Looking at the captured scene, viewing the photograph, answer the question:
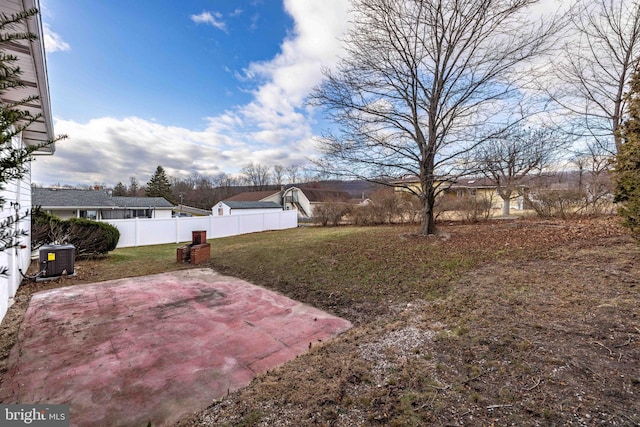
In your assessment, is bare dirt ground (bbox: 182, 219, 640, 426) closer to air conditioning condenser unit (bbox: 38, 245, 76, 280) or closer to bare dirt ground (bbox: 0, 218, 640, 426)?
bare dirt ground (bbox: 0, 218, 640, 426)

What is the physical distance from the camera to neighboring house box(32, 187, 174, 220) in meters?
19.1

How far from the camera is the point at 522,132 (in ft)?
24.3

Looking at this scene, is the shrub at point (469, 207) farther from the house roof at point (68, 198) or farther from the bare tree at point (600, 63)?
the house roof at point (68, 198)

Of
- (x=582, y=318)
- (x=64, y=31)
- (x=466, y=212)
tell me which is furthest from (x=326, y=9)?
(x=466, y=212)

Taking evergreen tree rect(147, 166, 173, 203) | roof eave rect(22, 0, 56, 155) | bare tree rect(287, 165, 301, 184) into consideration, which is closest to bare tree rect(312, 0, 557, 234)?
bare tree rect(287, 165, 301, 184)

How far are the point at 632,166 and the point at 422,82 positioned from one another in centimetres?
555

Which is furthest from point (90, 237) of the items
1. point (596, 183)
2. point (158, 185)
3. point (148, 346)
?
point (158, 185)

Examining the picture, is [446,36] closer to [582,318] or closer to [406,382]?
[582,318]

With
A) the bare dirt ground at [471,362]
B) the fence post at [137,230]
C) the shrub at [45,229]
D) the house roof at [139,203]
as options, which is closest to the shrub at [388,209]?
the fence post at [137,230]

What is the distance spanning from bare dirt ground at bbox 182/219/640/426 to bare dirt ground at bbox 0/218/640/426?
10 mm

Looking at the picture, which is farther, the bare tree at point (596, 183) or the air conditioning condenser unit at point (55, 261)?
the bare tree at point (596, 183)

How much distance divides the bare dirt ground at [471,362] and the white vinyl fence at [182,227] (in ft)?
24.9

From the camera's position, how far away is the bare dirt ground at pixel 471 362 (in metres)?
1.85

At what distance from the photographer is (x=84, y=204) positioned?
2036 cm
